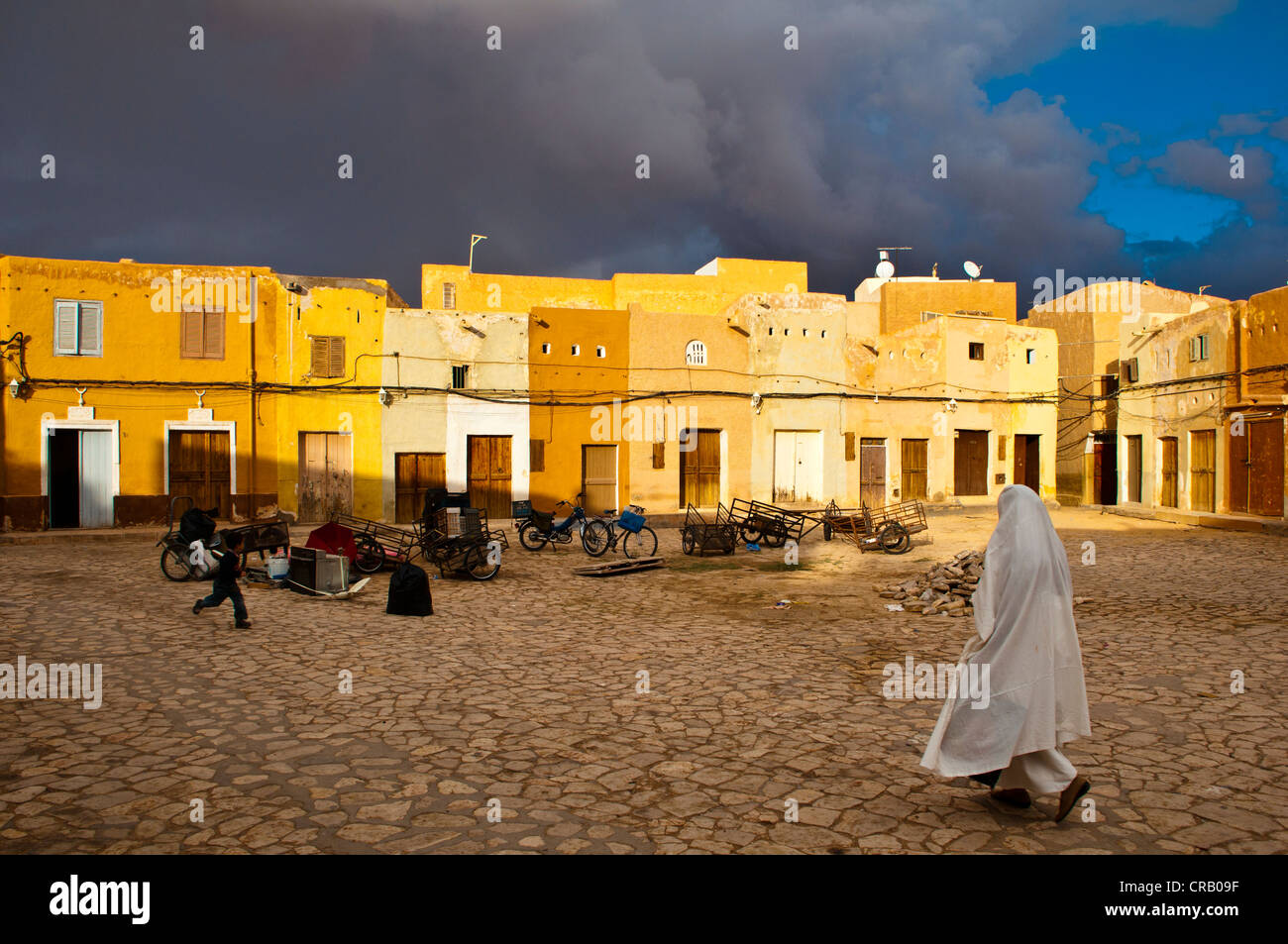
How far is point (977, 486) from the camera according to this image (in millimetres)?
25906

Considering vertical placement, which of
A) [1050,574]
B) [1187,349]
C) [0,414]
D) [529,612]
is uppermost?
[1187,349]

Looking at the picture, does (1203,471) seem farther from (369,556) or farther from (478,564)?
(369,556)

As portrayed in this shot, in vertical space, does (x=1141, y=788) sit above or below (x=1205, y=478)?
below

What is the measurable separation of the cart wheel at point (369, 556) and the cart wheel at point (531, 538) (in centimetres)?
368

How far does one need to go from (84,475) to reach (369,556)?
38.0ft

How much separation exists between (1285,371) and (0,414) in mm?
30640

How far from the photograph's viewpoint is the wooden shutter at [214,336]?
20453 millimetres

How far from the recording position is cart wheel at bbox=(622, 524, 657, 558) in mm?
15492

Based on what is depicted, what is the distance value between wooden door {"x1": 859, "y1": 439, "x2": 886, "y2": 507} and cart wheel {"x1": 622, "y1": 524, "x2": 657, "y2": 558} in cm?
940

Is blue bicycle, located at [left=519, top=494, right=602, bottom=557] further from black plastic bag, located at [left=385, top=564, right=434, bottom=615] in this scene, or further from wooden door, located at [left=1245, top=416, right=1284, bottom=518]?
wooden door, located at [left=1245, top=416, right=1284, bottom=518]

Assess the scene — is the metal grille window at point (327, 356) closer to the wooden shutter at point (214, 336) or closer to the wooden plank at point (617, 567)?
the wooden shutter at point (214, 336)

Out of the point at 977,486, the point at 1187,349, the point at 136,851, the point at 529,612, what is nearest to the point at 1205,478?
the point at 1187,349

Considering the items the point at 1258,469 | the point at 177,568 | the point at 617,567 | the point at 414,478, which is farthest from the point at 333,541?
the point at 1258,469
